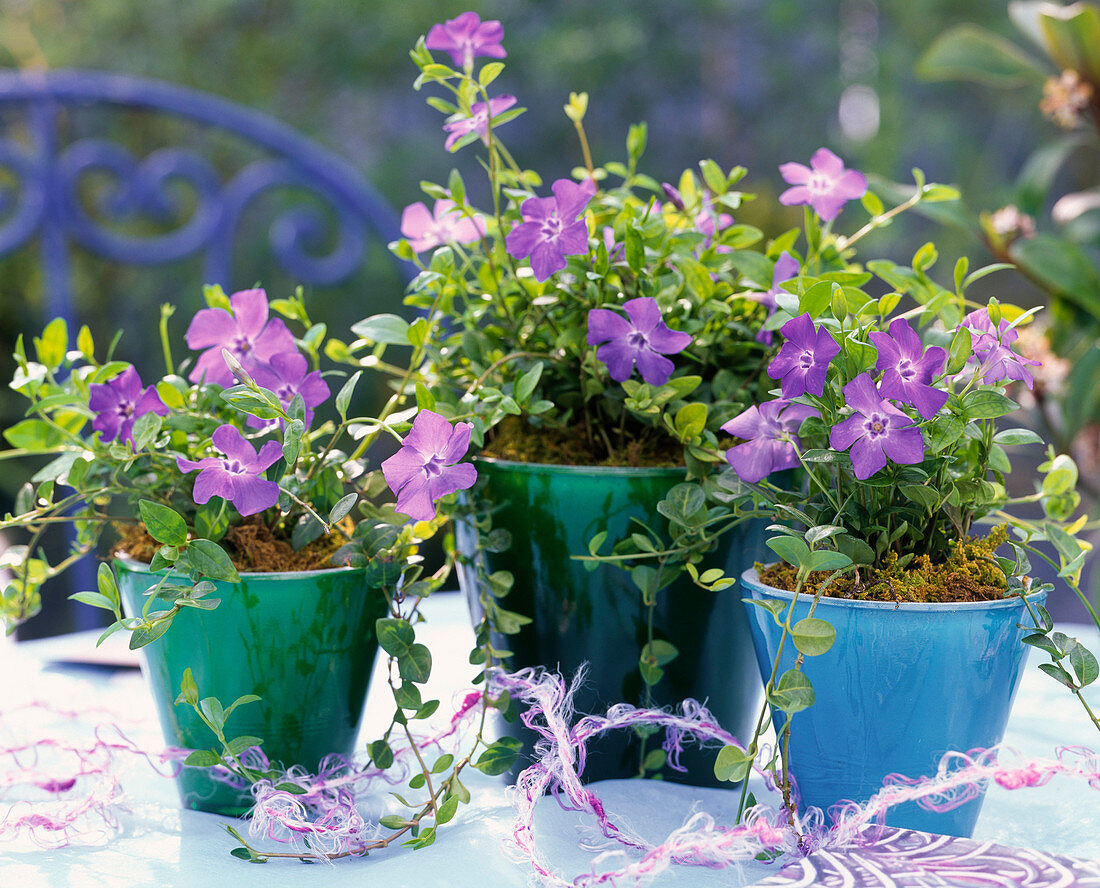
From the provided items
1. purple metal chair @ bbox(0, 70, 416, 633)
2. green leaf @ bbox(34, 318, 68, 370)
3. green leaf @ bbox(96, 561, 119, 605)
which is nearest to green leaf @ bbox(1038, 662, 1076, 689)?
green leaf @ bbox(96, 561, 119, 605)

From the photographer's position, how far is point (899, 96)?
3938mm

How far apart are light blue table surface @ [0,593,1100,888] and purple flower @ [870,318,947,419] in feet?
0.69

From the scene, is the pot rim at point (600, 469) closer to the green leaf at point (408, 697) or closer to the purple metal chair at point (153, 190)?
the green leaf at point (408, 697)

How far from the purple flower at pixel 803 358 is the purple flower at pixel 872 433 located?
0.01 m

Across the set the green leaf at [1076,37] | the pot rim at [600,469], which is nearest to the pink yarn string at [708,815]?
the pot rim at [600,469]

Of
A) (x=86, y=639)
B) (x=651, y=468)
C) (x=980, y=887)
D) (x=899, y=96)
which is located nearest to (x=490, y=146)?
(x=651, y=468)

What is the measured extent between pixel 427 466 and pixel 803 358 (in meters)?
0.17

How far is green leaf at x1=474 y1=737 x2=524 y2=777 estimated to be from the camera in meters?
0.47

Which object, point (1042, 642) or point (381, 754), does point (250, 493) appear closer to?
point (381, 754)

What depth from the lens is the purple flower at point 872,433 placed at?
15.6 inches

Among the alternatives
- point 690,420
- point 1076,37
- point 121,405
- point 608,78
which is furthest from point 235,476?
point 608,78

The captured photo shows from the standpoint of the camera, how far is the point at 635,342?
49 cm

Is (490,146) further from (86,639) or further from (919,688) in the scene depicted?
(86,639)

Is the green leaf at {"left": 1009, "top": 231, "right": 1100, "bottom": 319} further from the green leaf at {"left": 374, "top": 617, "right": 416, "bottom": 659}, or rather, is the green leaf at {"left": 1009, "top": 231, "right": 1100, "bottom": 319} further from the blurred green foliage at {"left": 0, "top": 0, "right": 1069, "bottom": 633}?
the blurred green foliage at {"left": 0, "top": 0, "right": 1069, "bottom": 633}
